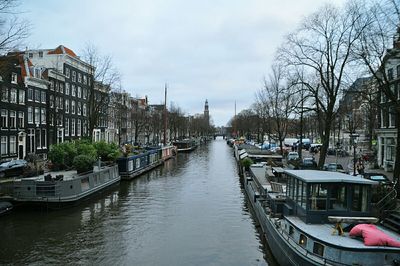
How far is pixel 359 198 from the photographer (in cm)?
1364

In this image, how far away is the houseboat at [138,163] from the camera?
40.5 m

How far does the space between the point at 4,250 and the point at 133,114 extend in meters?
78.7

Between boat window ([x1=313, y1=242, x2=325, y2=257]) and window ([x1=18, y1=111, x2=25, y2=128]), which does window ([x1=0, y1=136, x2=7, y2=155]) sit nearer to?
window ([x1=18, y1=111, x2=25, y2=128])

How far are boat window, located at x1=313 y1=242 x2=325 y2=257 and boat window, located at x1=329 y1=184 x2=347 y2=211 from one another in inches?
99.1

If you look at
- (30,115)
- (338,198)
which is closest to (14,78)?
(30,115)

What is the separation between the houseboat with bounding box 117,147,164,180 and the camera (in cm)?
4047

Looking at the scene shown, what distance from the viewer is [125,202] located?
2831 centimetres

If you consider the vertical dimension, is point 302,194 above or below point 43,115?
below

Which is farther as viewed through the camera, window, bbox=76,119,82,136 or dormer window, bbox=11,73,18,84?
window, bbox=76,119,82,136

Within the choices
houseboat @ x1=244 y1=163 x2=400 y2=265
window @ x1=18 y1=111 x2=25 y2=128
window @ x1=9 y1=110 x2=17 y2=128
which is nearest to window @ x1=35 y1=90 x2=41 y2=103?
window @ x1=18 y1=111 x2=25 y2=128

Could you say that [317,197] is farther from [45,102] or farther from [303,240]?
[45,102]

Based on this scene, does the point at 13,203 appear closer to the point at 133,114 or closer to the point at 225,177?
the point at 225,177

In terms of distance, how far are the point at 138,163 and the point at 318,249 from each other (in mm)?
35936

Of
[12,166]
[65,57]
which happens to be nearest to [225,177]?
[12,166]
